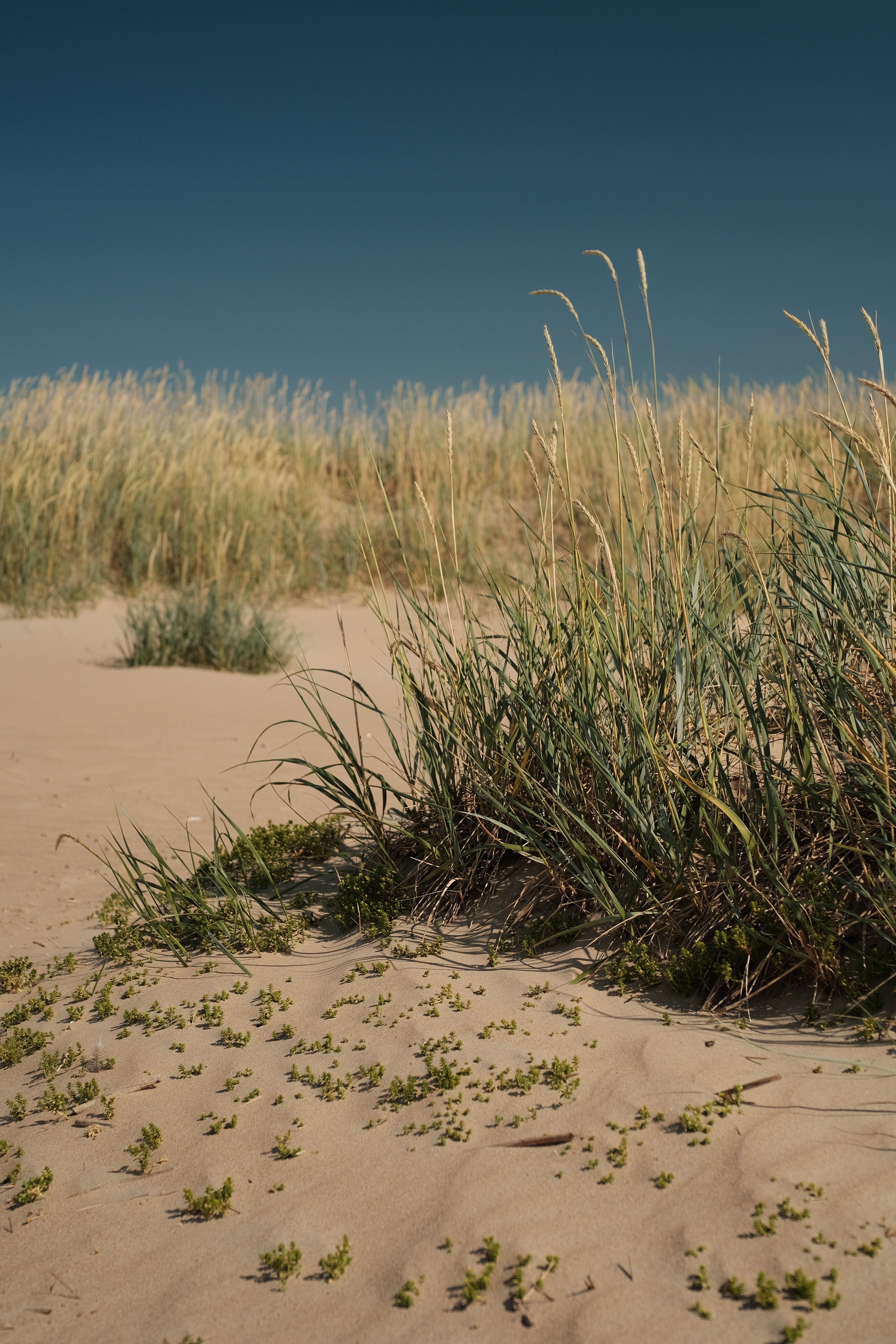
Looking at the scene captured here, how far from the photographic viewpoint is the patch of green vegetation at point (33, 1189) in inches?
73.7

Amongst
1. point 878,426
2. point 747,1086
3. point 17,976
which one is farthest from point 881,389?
point 17,976

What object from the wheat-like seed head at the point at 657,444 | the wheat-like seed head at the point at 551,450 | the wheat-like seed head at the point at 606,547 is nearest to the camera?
the wheat-like seed head at the point at 657,444

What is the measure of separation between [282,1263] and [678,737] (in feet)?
4.92

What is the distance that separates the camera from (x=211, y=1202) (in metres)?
1.76

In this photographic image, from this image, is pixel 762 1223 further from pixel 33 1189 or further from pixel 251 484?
pixel 251 484

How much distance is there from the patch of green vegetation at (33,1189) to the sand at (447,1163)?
19 millimetres

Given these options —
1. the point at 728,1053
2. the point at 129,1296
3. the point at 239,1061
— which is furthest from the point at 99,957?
the point at 728,1053

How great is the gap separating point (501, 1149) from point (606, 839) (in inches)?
35.9

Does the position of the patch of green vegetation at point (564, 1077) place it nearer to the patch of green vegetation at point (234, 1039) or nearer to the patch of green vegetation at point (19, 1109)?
the patch of green vegetation at point (234, 1039)

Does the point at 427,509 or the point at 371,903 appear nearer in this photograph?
the point at 427,509

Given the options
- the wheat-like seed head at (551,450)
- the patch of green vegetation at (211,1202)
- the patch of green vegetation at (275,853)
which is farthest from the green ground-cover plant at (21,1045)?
the wheat-like seed head at (551,450)

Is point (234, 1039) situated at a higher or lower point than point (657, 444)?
lower

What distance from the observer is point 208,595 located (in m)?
7.43

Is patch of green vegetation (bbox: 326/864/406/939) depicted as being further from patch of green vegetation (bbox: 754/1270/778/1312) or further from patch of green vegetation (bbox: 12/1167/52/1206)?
patch of green vegetation (bbox: 754/1270/778/1312)
